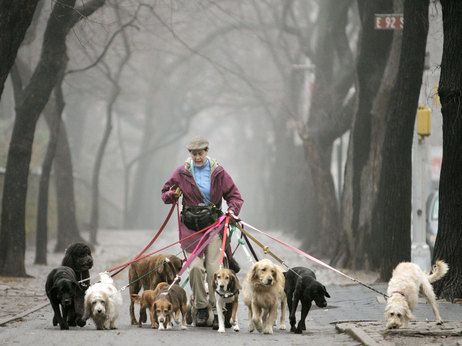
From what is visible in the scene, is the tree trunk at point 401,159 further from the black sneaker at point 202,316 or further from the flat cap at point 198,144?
the black sneaker at point 202,316

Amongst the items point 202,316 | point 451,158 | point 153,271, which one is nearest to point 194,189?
point 153,271

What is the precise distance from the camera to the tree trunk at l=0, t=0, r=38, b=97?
16703 mm

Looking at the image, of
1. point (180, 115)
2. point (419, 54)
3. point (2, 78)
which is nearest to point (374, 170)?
point (419, 54)

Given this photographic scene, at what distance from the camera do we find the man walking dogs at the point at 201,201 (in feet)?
45.4

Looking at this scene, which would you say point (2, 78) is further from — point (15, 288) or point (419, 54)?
point (419, 54)

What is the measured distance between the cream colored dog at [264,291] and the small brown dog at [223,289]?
147 millimetres

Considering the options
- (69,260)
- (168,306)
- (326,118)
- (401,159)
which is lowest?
(168,306)

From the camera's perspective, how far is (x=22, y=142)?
24109mm

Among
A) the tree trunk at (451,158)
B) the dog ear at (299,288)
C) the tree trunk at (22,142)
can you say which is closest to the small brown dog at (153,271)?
the dog ear at (299,288)

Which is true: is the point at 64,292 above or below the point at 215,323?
above

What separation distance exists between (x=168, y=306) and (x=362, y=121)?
14.4 metres

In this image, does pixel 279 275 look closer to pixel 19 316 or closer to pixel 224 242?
pixel 224 242

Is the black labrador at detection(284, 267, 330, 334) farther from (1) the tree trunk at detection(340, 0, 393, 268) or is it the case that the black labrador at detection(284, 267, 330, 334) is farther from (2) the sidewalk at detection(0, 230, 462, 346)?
(1) the tree trunk at detection(340, 0, 393, 268)

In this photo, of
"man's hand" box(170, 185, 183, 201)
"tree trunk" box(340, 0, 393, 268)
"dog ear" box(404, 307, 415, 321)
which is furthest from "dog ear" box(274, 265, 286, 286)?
"tree trunk" box(340, 0, 393, 268)
